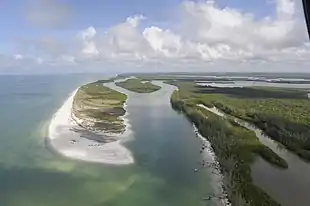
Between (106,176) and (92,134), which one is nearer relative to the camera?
(106,176)

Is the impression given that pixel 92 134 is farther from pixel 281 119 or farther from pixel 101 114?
pixel 281 119

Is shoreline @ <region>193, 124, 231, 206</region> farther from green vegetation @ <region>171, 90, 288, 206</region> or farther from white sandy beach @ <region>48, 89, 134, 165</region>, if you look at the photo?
white sandy beach @ <region>48, 89, 134, 165</region>

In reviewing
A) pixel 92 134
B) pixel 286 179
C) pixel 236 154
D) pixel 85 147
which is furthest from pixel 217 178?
pixel 92 134

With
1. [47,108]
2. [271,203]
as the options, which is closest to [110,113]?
[47,108]

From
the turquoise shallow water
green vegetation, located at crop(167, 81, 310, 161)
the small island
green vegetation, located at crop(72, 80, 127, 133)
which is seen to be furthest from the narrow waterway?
green vegetation, located at crop(72, 80, 127, 133)

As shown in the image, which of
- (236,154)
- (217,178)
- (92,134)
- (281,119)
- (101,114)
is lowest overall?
(217,178)

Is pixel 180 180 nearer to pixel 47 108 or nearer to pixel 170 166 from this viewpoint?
pixel 170 166
